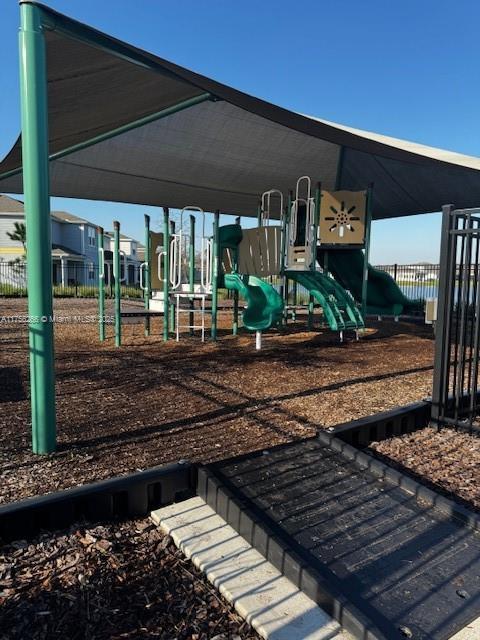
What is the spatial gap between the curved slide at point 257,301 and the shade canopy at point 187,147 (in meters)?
2.27

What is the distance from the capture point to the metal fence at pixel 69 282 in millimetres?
21422

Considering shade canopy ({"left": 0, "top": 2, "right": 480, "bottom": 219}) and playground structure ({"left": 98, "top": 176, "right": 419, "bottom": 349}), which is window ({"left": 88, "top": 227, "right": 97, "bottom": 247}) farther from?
playground structure ({"left": 98, "top": 176, "right": 419, "bottom": 349})

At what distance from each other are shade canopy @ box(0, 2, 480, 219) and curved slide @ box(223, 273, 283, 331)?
227cm

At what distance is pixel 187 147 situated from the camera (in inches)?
310

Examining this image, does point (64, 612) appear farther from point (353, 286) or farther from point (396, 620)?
point (353, 286)

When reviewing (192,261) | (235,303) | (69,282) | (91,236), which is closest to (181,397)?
(235,303)

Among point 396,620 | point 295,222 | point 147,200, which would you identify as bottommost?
point 396,620

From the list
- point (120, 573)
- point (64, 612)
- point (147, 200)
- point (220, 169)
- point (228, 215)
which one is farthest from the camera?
point (228, 215)

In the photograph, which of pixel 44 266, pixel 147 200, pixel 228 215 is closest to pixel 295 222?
pixel 147 200

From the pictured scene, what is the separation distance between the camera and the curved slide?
795 centimetres

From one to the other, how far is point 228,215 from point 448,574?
515 inches

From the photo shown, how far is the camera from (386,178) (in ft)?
34.1

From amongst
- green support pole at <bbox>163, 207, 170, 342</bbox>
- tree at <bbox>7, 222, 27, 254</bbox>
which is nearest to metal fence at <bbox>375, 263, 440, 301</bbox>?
green support pole at <bbox>163, 207, 170, 342</bbox>

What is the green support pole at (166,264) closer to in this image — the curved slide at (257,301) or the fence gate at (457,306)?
the curved slide at (257,301)
